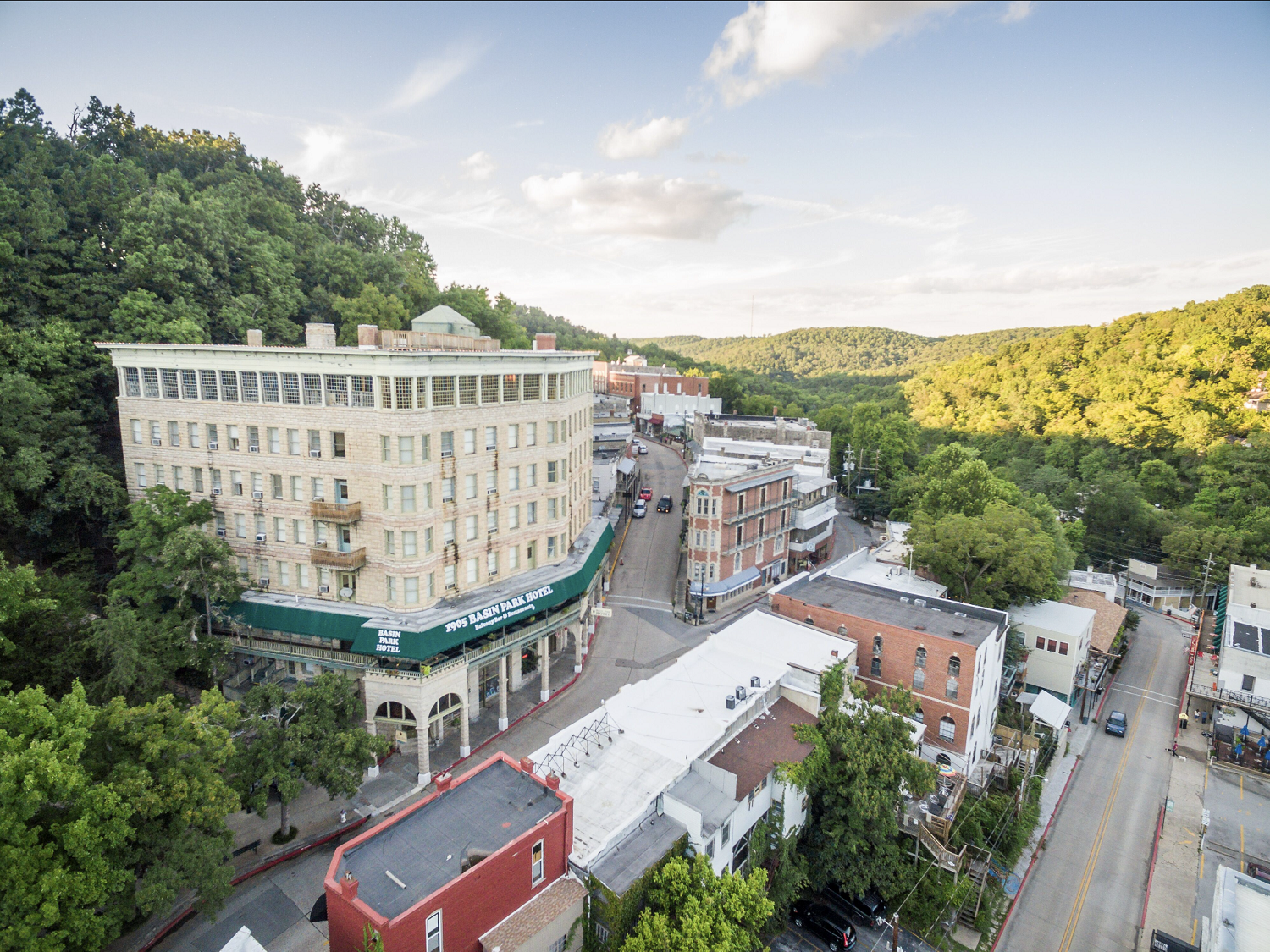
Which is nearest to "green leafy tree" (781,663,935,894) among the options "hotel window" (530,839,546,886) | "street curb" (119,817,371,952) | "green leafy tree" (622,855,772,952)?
"green leafy tree" (622,855,772,952)

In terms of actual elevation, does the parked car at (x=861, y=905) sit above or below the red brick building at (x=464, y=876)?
below

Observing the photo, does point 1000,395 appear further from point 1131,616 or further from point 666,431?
point 1131,616

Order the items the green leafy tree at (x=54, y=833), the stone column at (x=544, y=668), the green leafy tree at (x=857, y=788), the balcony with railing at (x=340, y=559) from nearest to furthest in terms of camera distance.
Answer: the green leafy tree at (x=54, y=833), the green leafy tree at (x=857, y=788), the balcony with railing at (x=340, y=559), the stone column at (x=544, y=668)

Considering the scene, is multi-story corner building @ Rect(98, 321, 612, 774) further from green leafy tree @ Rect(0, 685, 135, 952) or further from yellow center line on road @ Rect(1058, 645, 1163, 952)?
yellow center line on road @ Rect(1058, 645, 1163, 952)

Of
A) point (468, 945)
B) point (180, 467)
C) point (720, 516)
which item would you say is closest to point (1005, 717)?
point (720, 516)

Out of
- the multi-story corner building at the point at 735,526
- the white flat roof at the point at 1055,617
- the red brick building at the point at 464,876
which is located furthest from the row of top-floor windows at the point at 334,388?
the white flat roof at the point at 1055,617

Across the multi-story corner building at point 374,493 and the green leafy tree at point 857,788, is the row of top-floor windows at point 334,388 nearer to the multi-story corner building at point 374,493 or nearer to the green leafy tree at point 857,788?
the multi-story corner building at point 374,493

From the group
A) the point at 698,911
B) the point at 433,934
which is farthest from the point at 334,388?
the point at 698,911
